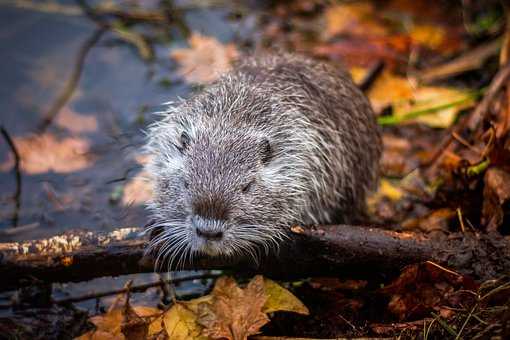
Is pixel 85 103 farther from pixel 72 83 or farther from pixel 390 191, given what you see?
pixel 390 191

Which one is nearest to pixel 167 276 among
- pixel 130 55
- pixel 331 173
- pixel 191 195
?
pixel 191 195

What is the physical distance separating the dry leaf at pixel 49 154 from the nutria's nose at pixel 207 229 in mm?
2500

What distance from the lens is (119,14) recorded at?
279 inches

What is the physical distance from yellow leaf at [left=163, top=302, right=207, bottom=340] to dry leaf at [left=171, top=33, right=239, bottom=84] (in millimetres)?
3240

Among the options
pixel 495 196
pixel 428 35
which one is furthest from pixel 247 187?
pixel 428 35

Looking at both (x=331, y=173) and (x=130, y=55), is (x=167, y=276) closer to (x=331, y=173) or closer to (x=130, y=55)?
(x=331, y=173)

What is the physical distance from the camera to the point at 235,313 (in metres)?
3.22

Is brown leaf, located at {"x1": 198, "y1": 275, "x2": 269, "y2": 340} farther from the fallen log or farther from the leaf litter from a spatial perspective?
the fallen log

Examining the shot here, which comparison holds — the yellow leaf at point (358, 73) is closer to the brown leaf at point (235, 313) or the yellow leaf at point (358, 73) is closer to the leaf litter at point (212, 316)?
the leaf litter at point (212, 316)

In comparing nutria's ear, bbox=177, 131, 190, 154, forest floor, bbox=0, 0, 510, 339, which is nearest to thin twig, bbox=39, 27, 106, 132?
forest floor, bbox=0, 0, 510, 339

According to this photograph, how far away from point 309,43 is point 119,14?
2.26 meters

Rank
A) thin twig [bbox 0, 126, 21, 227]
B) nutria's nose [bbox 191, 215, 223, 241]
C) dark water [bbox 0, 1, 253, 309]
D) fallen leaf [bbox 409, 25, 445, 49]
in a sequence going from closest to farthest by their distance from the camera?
nutria's nose [bbox 191, 215, 223, 241] < thin twig [bbox 0, 126, 21, 227] < dark water [bbox 0, 1, 253, 309] < fallen leaf [bbox 409, 25, 445, 49]

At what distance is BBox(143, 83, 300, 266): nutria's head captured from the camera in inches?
125

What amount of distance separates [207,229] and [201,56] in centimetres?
377
